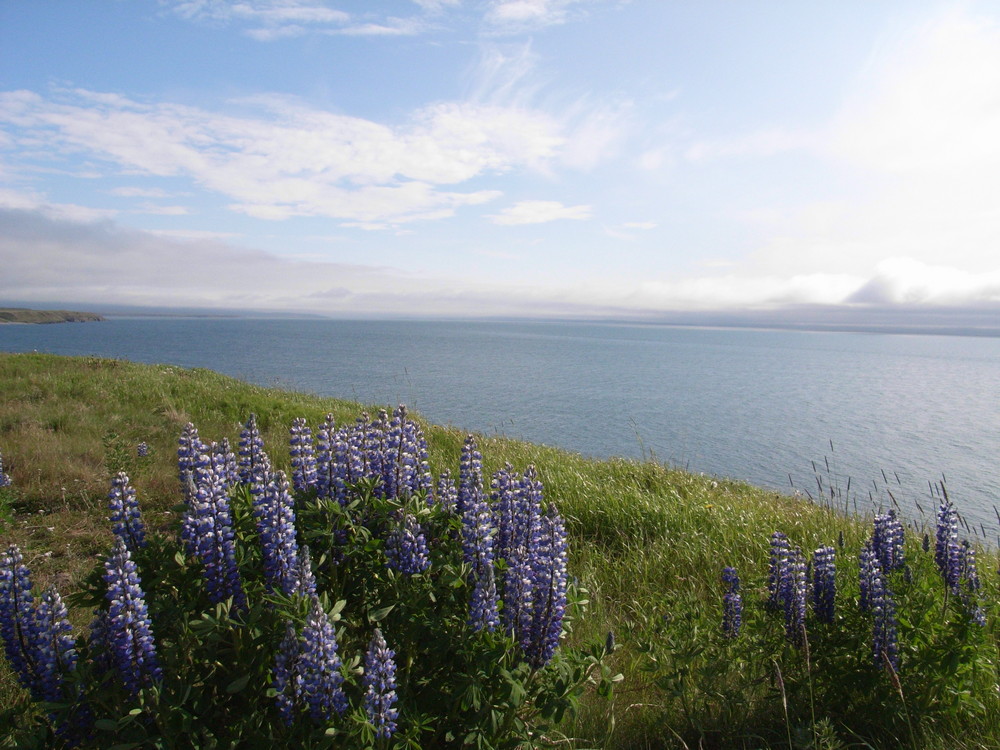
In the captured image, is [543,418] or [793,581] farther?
[543,418]

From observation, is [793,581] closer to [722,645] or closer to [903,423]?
[722,645]

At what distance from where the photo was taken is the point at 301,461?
11.9 feet

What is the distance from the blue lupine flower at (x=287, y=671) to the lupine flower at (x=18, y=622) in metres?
1.28

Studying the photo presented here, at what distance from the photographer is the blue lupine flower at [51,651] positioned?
260cm

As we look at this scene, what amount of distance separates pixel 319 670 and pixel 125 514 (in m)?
1.55

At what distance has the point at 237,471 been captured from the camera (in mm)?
3787

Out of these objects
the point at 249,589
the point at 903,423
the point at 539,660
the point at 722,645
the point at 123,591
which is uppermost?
the point at 123,591

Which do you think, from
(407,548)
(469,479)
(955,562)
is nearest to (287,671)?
(407,548)

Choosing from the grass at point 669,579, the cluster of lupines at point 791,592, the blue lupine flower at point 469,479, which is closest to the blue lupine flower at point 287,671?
the blue lupine flower at point 469,479

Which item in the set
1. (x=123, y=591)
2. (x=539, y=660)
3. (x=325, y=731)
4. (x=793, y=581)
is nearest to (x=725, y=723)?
(x=793, y=581)

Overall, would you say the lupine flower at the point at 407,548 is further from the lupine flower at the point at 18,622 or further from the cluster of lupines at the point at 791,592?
the cluster of lupines at the point at 791,592

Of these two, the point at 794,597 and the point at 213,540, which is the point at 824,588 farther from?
the point at 213,540

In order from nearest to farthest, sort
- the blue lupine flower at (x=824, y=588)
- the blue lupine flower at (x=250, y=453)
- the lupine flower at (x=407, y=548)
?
1. the lupine flower at (x=407, y=548)
2. the blue lupine flower at (x=250, y=453)
3. the blue lupine flower at (x=824, y=588)

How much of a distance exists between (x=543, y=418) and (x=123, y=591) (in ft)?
102
